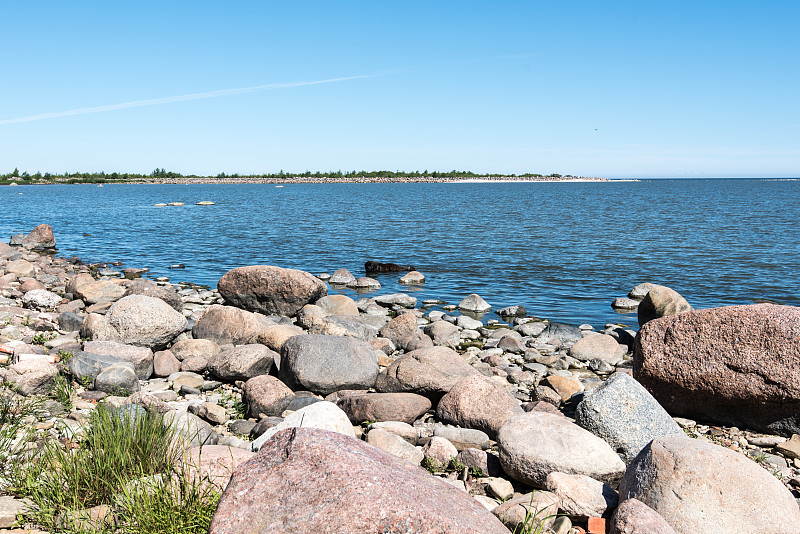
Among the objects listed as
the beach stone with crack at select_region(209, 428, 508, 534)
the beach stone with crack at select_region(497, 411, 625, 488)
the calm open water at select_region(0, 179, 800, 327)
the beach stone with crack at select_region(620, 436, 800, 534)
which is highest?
the beach stone with crack at select_region(209, 428, 508, 534)

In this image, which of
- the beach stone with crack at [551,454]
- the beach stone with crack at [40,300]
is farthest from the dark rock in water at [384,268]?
the beach stone with crack at [551,454]

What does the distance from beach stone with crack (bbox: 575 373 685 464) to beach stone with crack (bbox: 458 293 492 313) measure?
32.5ft

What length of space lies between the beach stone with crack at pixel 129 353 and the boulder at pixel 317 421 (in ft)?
12.6

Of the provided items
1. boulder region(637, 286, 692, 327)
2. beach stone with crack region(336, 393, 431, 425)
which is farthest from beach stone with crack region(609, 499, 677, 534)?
boulder region(637, 286, 692, 327)

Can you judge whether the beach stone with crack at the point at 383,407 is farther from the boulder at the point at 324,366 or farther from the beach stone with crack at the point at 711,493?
the beach stone with crack at the point at 711,493

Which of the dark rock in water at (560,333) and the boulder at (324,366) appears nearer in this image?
the boulder at (324,366)

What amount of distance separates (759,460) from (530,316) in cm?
969

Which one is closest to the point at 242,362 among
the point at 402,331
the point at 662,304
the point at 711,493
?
the point at 402,331

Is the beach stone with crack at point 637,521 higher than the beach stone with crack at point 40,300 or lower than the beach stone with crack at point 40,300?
higher

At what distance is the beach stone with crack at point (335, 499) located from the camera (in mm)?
3385

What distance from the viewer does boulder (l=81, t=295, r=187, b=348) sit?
1082cm

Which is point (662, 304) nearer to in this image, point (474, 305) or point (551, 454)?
point (474, 305)

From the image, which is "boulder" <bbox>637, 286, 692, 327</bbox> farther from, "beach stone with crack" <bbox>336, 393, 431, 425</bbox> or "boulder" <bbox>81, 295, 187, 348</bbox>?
"boulder" <bbox>81, 295, 187, 348</bbox>

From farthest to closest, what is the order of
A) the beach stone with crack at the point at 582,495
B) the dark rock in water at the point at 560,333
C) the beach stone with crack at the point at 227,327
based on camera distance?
the dark rock in water at the point at 560,333, the beach stone with crack at the point at 227,327, the beach stone with crack at the point at 582,495
